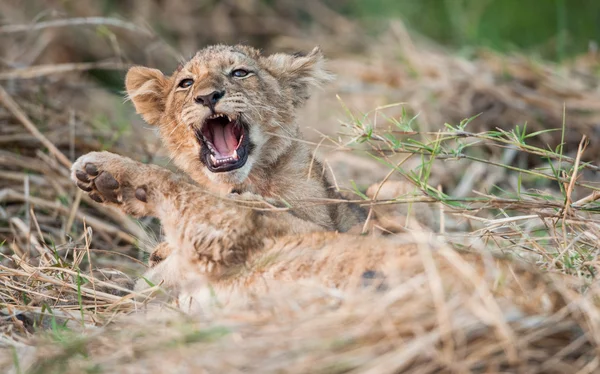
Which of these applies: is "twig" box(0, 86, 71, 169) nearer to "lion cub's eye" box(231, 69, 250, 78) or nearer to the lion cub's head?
the lion cub's head

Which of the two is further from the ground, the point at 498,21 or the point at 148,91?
the point at 148,91

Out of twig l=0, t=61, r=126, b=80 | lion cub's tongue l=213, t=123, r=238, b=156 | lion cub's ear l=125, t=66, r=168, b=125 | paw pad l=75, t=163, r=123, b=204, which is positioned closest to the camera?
paw pad l=75, t=163, r=123, b=204

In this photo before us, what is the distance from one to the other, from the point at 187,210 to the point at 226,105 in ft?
3.28

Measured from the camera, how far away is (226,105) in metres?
4.38

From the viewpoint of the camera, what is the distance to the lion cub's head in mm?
4387

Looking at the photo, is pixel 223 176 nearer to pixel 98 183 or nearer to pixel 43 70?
pixel 98 183

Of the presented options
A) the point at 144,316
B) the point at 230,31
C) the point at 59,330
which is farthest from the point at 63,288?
the point at 230,31

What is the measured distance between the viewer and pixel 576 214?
12.1ft

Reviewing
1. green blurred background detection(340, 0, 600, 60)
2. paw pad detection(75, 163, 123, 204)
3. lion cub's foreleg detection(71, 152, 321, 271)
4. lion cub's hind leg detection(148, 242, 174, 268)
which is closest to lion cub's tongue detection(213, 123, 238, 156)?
lion cub's hind leg detection(148, 242, 174, 268)

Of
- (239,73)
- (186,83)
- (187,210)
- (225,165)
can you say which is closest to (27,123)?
(186,83)

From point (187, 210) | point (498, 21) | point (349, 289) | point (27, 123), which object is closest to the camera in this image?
point (349, 289)

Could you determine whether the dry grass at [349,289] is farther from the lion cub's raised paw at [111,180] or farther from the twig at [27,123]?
the lion cub's raised paw at [111,180]

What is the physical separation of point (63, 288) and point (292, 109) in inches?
72.6

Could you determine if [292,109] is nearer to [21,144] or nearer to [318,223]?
[318,223]
